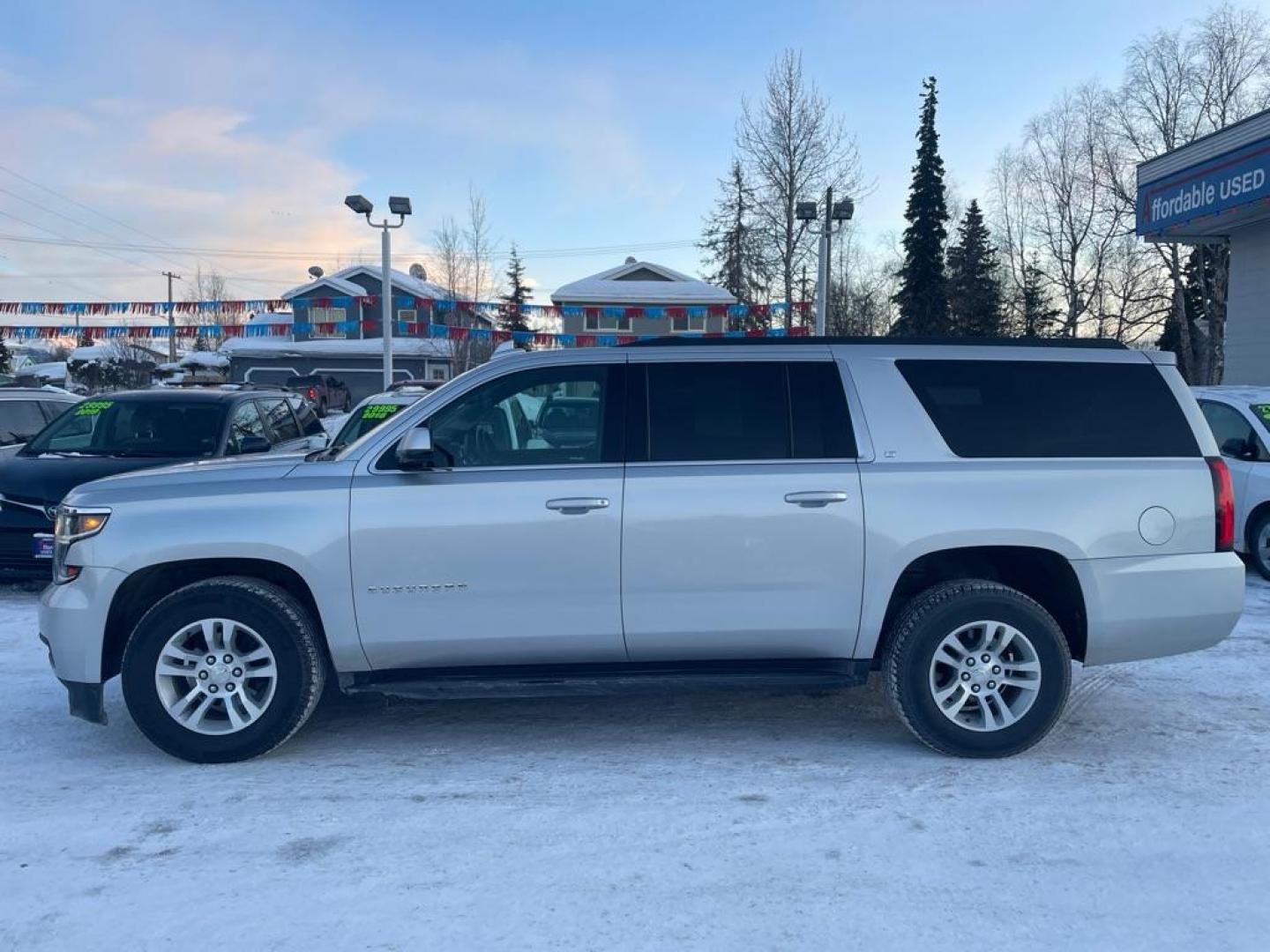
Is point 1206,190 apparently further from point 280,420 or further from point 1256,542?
point 280,420

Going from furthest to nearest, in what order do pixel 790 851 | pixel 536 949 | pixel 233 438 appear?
pixel 233 438 < pixel 790 851 < pixel 536 949

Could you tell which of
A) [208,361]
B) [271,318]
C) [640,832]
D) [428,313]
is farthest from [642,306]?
[640,832]

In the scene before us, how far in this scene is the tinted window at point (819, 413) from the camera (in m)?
4.50

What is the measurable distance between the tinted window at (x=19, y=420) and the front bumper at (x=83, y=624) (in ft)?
24.9

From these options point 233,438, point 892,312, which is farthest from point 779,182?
point 233,438

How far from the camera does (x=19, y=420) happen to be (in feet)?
36.2

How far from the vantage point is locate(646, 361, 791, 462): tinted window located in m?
4.50

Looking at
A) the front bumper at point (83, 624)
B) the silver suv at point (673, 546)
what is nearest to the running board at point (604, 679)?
the silver suv at point (673, 546)

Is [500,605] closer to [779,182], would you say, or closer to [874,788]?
[874,788]

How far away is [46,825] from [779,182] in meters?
30.9

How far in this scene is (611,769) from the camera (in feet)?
14.4

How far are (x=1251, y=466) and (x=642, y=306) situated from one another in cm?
3229

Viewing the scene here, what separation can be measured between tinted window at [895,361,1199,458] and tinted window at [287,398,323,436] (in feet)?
24.6

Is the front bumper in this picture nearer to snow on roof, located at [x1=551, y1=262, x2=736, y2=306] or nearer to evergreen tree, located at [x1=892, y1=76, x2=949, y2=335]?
snow on roof, located at [x1=551, y1=262, x2=736, y2=306]
